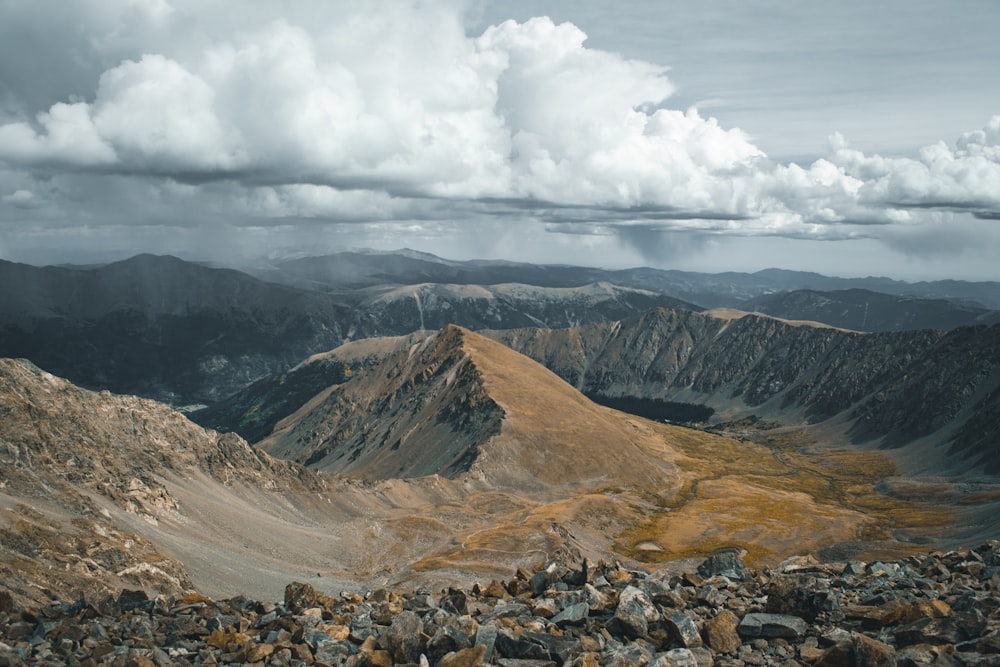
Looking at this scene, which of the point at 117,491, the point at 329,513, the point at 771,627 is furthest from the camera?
the point at 329,513

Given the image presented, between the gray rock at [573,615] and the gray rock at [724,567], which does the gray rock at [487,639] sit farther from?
the gray rock at [724,567]

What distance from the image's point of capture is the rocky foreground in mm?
26438

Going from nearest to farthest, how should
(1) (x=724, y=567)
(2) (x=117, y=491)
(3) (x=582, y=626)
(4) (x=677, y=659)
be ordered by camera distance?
(4) (x=677, y=659), (3) (x=582, y=626), (1) (x=724, y=567), (2) (x=117, y=491)

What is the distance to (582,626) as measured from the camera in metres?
31.0

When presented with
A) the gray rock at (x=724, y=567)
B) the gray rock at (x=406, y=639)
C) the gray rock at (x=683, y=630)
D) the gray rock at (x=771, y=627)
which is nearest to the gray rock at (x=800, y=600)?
the gray rock at (x=771, y=627)

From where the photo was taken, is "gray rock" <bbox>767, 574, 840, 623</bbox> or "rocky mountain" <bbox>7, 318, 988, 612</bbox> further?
"rocky mountain" <bbox>7, 318, 988, 612</bbox>

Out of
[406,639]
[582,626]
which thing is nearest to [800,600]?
[582,626]

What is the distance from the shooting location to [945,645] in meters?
24.8

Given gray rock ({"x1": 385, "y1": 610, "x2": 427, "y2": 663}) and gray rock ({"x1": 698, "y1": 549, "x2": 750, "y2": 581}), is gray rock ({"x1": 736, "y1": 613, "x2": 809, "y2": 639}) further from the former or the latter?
gray rock ({"x1": 385, "y1": 610, "x2": 427, "y2": 663})

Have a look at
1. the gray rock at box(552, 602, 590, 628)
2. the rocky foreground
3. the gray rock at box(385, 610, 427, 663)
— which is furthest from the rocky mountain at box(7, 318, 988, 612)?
the gray rock at box(552, 602, 590, 628)

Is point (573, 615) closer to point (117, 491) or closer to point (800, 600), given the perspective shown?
point (800, 600)

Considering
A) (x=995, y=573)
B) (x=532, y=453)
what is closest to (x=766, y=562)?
(x=532, y=453)

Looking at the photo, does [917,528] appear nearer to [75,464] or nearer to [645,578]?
[645,578]

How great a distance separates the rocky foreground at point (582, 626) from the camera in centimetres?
2644
